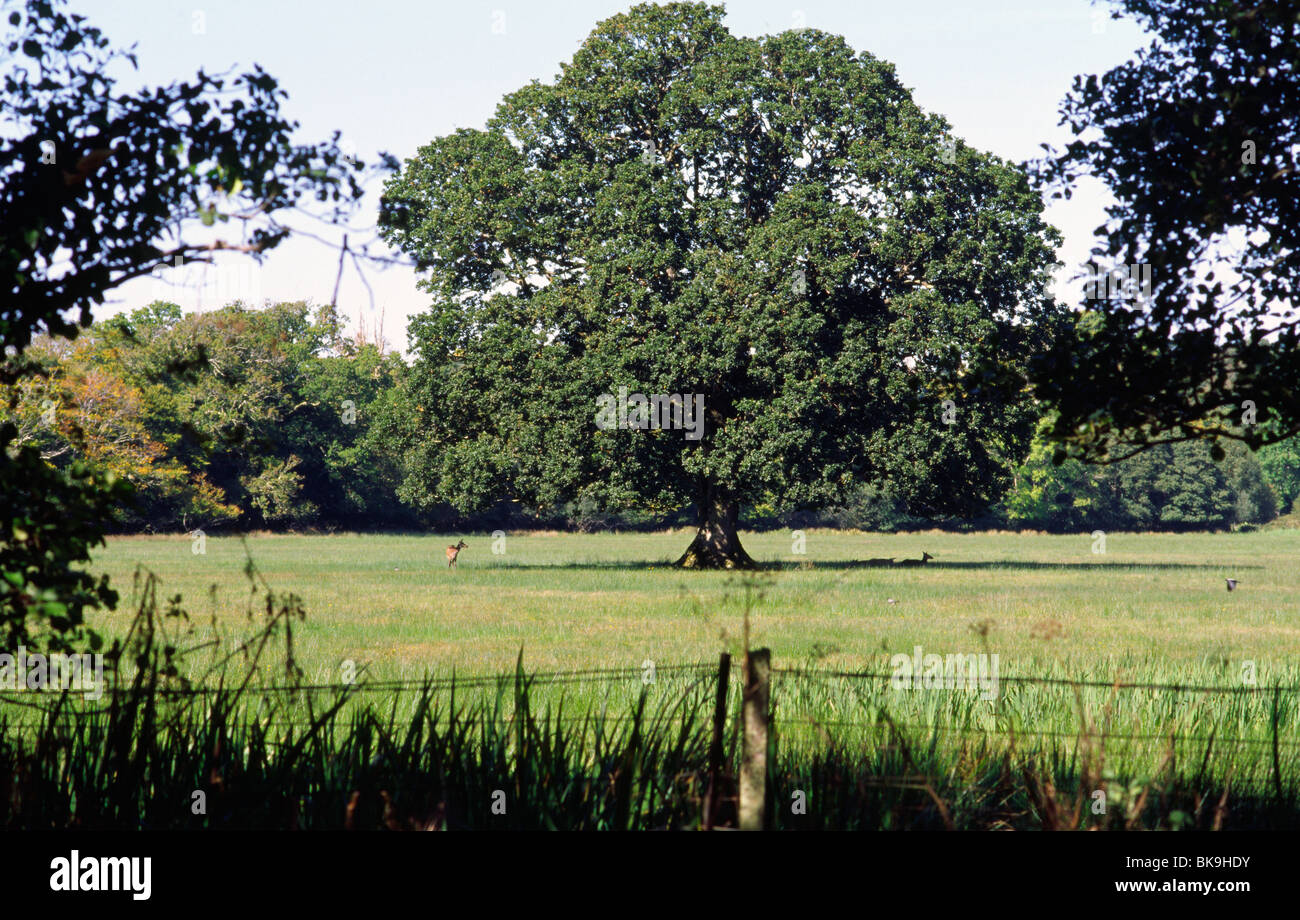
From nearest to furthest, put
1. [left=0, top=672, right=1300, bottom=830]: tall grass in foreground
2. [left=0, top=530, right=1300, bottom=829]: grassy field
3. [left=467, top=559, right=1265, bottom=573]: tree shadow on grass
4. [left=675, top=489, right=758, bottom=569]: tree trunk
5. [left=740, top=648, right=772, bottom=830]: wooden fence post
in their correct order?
1. [left=740, top=648, right=772, bottom=830]: wooden fence post
2. [left=0, top=672, right=1300, bottom=830]: tall grass in foreground
3. [left=0, top=530, right=1300, bottom=829]: grassy field
4. [left=675, top=489, right=758, bottom=569]: tree trunk
5. [left=467, top=559, right=1265, bottom=573]: tree shadow on grass

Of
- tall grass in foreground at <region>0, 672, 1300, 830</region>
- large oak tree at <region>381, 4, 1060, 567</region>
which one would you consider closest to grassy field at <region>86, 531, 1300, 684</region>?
tall grass in foreground at <region>0, 672, 1300, 830</region>

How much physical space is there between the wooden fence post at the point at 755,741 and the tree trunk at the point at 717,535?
32.1 m

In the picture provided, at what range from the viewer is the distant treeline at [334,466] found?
151ft

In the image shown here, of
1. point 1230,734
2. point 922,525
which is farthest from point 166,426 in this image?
point 1230,734

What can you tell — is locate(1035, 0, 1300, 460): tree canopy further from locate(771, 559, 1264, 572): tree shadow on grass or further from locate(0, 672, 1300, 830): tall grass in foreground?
locate(771, 559, 1264, 572): tree shadow on grass

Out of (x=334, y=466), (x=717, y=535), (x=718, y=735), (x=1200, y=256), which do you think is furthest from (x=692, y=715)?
(x=334, y=466)

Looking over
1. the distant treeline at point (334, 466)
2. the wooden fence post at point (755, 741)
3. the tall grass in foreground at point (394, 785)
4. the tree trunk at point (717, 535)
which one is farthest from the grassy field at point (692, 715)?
the distant treeline at point (334, 466)

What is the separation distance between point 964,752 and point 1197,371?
299 cm

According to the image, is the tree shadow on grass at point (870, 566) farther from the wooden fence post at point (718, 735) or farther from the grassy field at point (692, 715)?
the wooden fence post at point (718, 735)

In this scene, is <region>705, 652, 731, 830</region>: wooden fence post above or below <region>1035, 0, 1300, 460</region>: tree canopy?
below

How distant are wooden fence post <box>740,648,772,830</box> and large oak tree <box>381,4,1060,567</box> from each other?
27.1 meters

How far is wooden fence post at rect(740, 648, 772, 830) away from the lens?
4.32 meters

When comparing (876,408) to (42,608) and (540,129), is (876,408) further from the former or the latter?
(42,608)

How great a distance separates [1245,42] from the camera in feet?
22.8
